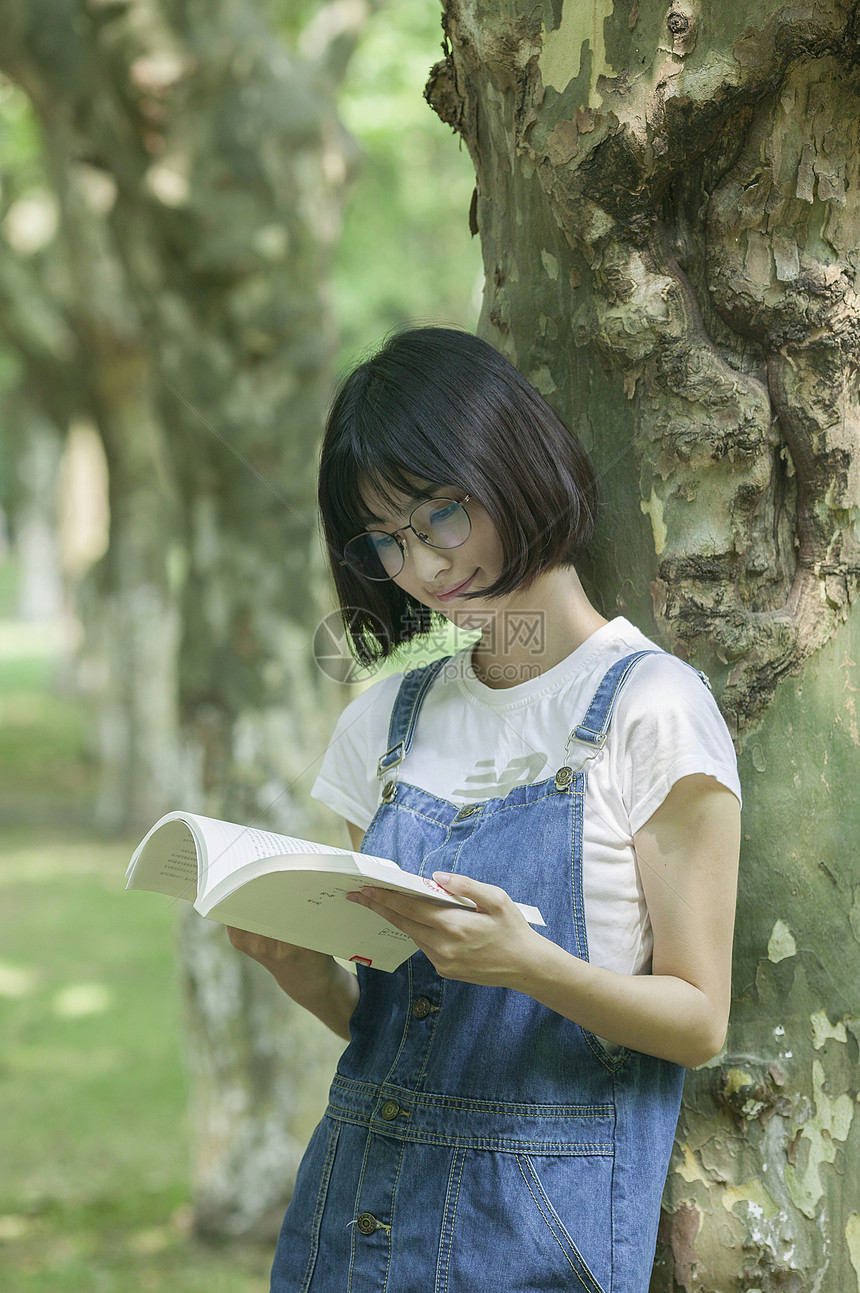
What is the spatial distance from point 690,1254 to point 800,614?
928 mm

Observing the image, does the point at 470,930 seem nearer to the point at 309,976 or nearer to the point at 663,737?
the point at 663,737

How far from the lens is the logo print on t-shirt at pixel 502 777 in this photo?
5.00ft

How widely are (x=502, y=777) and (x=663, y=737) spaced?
0.26 meters

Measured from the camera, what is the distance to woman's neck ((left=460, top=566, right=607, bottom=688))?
1.60m

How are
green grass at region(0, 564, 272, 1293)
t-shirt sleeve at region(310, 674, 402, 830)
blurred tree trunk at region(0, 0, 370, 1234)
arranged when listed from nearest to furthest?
t-shirt sleeve at region(310, 674, 402, 830)
blurred tree trunk at region(0, 0, 370, 1234)
green grass at region(0, 564, 272, 1293)

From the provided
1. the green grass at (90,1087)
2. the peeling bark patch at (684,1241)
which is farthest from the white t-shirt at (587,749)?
the green grass at (90,1087)

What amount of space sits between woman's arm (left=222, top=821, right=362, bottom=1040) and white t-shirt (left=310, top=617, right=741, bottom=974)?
0.22 metres

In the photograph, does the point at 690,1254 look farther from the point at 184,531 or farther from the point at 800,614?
the point at 184,531

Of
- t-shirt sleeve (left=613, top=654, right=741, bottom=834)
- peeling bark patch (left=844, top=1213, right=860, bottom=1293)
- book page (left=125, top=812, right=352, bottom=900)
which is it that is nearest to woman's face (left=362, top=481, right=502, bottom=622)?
t-shirt sleeve (left=613, top=654, right=741, bottom=834)

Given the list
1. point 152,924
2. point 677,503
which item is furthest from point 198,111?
point 152,924

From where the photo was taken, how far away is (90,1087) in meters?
5.43

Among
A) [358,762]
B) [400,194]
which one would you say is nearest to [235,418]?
[358,762]

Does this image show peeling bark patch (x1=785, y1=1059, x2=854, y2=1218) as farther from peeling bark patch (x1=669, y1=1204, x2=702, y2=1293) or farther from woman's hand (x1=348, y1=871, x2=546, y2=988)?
woman's hand (x1=348, y1=871, x2=546, y2=988)

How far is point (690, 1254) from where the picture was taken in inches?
63.6
